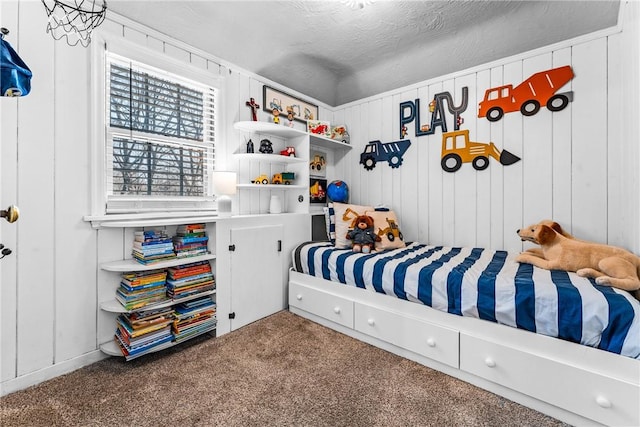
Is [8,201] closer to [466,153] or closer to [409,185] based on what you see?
[409,185]

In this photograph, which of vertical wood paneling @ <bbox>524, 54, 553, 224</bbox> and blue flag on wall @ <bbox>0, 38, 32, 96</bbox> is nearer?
blue flag on wall @ <bbox>0, 38, 32, 96</bbox>

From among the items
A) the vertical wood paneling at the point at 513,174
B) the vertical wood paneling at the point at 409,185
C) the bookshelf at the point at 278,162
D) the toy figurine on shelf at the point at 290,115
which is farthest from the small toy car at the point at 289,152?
the vertical wood paneling at the point at 513,174

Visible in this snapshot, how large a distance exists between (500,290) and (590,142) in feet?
5.21

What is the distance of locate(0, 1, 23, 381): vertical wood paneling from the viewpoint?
1537 mm

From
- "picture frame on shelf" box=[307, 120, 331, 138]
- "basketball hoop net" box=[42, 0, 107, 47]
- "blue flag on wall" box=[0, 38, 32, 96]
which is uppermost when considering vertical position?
"basketball hoop net" box=[42, 0, 107, 47]

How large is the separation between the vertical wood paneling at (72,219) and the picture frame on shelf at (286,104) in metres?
1.46

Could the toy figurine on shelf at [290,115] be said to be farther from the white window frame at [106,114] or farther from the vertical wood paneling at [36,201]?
the vertical wood paneling at [36,201]

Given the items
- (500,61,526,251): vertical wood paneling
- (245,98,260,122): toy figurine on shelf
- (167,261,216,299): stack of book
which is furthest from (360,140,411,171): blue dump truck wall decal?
(167,261,216,299): stack of book

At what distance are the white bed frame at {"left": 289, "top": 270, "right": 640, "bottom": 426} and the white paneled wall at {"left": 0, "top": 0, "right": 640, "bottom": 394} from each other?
92cm

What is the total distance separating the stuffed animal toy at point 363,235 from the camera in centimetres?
250

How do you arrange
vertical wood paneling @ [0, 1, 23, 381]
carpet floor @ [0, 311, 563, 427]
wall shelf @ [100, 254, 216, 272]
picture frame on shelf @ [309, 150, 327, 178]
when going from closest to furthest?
carpet floor @ [0, 311, 563, 427] → vertical wood paneling @ [0, 1, 23, 381] → wall shelf @ [100, 254, 216, 272] → picture frame on shelf @ [309, 150, 327, 178]

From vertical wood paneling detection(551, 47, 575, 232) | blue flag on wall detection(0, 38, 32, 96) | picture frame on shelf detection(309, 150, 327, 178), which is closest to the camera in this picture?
blue flag on wall detection(0, 38, 32, 96)

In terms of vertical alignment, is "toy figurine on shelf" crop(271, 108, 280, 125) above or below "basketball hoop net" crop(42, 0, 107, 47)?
below

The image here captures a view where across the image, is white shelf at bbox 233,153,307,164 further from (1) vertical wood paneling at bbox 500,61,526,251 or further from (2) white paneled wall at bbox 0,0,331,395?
(1) vertical wood paneling at bbox 500,61,526,251
